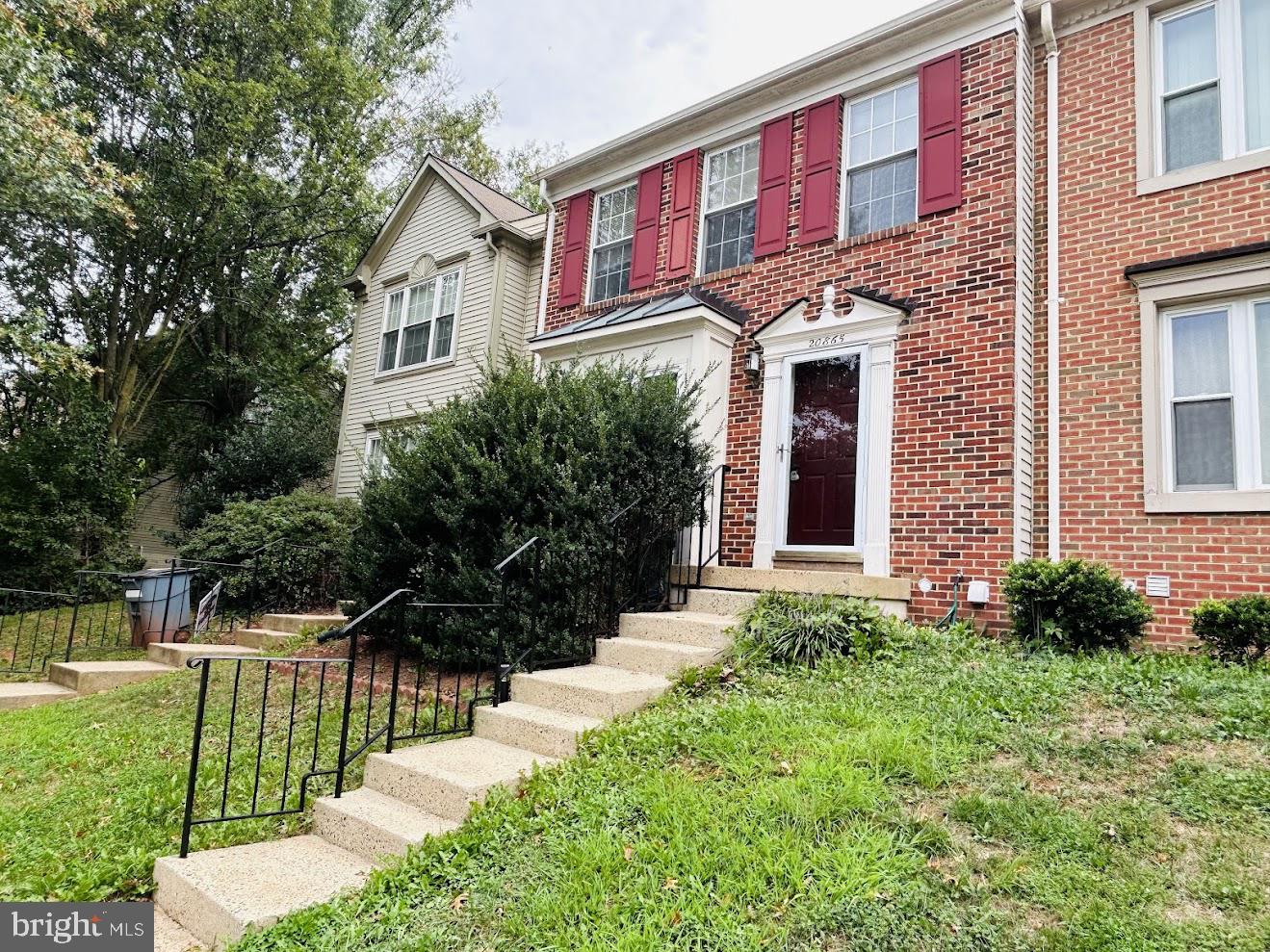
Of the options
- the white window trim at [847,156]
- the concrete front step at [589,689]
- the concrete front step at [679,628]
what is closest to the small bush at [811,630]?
the concrete front step at [679,628]

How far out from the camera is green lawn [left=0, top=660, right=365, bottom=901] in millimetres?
3604

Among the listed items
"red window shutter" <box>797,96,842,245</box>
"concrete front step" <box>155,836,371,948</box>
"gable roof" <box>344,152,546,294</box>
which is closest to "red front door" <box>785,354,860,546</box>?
"red window shutter" <box>797,96,842,245</box>

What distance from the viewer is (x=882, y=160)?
758 centimetres

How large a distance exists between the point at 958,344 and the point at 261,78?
14.3 m

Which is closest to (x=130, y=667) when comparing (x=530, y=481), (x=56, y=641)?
(x=56, y=641)

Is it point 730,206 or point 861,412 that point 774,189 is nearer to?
point 730,206

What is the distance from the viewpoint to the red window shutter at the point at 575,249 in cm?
1021

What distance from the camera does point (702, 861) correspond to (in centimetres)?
278

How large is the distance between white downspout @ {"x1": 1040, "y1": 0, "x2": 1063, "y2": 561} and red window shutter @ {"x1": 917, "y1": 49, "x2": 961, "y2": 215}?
760 mm

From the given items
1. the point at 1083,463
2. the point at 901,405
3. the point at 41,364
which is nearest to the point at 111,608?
the point at 41,364

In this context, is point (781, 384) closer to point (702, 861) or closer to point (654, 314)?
point (654, 314)

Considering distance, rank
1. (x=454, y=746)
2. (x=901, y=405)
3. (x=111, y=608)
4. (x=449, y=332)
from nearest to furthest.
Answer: (x=454, y=746) → (x=901, y=405) → (x=111, y=608) → (x=449, y=332)

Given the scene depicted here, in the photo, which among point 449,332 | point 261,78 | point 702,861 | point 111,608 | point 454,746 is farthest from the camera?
point 261,78

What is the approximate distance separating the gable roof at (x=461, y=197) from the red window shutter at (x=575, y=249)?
76.4 inches
